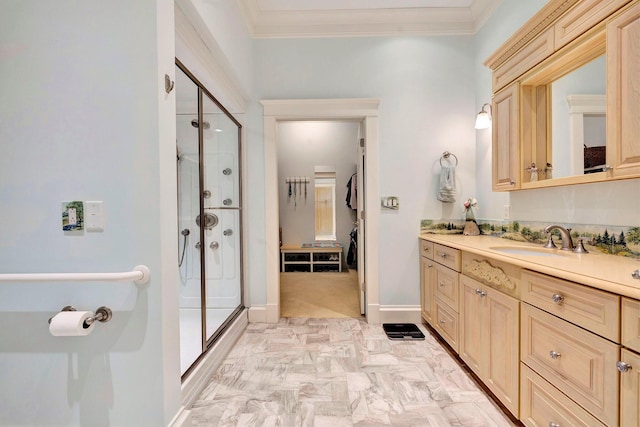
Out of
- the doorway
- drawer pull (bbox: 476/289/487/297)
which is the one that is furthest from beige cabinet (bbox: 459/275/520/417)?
the doorway

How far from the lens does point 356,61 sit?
2.83 metres

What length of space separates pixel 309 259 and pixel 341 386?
336 cm

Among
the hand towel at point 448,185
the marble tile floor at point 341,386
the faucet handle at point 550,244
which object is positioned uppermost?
the hand towel at point 448,185

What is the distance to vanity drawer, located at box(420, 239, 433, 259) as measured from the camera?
2.53 metres

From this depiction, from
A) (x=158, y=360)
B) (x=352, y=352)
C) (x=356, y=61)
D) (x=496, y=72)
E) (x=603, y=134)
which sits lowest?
(x=352, y=352)

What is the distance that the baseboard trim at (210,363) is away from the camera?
161cm

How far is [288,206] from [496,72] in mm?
4009

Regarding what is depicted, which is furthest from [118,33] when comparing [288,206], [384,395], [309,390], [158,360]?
[288,206]

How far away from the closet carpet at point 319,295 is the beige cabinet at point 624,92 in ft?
7.96

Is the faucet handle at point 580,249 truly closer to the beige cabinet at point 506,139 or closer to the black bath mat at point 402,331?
the beige cabinet at point 506,139

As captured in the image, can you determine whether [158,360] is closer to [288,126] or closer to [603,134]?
[603,134]

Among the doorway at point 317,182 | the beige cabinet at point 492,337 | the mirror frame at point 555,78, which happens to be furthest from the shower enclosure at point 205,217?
the doorway at point 317,182

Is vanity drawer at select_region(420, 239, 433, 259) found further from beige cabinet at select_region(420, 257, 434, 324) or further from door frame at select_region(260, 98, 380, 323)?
door frame at select_region(260, 98, 380, 323)

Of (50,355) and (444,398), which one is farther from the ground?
(50,355)
